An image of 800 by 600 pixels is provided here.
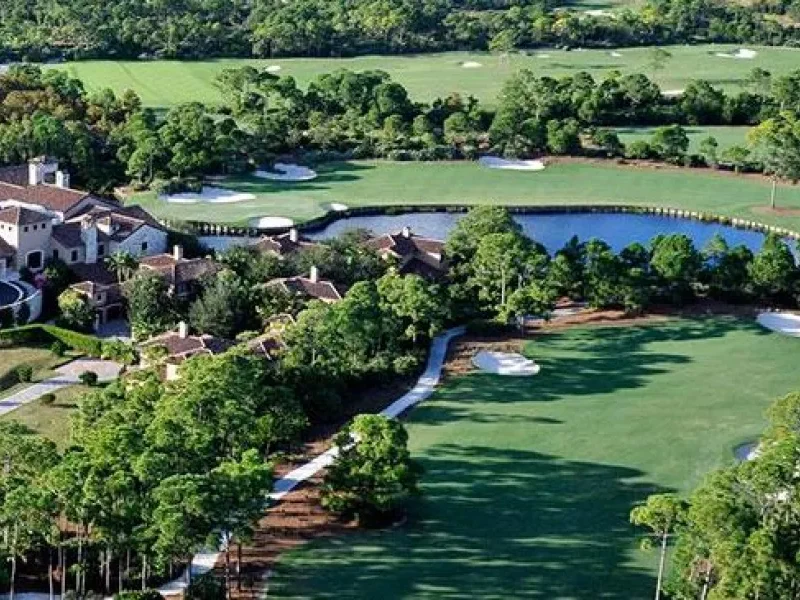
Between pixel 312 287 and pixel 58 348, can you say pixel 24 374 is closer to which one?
pixel 58 348

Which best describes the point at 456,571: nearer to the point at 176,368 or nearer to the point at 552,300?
the point at 176,368

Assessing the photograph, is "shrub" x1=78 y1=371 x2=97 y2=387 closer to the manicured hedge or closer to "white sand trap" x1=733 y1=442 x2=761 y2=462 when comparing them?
the manicured hedge

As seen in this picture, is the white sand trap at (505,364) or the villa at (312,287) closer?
the white sand trap at (505,364)

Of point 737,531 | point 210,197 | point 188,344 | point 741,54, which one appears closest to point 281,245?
point 188,344

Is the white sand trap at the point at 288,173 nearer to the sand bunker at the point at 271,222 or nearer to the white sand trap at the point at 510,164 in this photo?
the sand bunker at the point at 271,222

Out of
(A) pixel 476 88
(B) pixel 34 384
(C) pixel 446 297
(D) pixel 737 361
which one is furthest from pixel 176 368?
(A) pixel 476 88

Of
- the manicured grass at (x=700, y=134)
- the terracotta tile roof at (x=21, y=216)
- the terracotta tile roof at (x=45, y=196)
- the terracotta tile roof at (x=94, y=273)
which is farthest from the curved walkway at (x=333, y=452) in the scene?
the manicured grass at (x=700, y=134)

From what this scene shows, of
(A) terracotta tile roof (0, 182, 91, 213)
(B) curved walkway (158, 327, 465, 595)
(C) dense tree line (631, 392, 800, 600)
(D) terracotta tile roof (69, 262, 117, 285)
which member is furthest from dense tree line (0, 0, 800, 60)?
(C) dense tree line (631, 392, 800, 600)
